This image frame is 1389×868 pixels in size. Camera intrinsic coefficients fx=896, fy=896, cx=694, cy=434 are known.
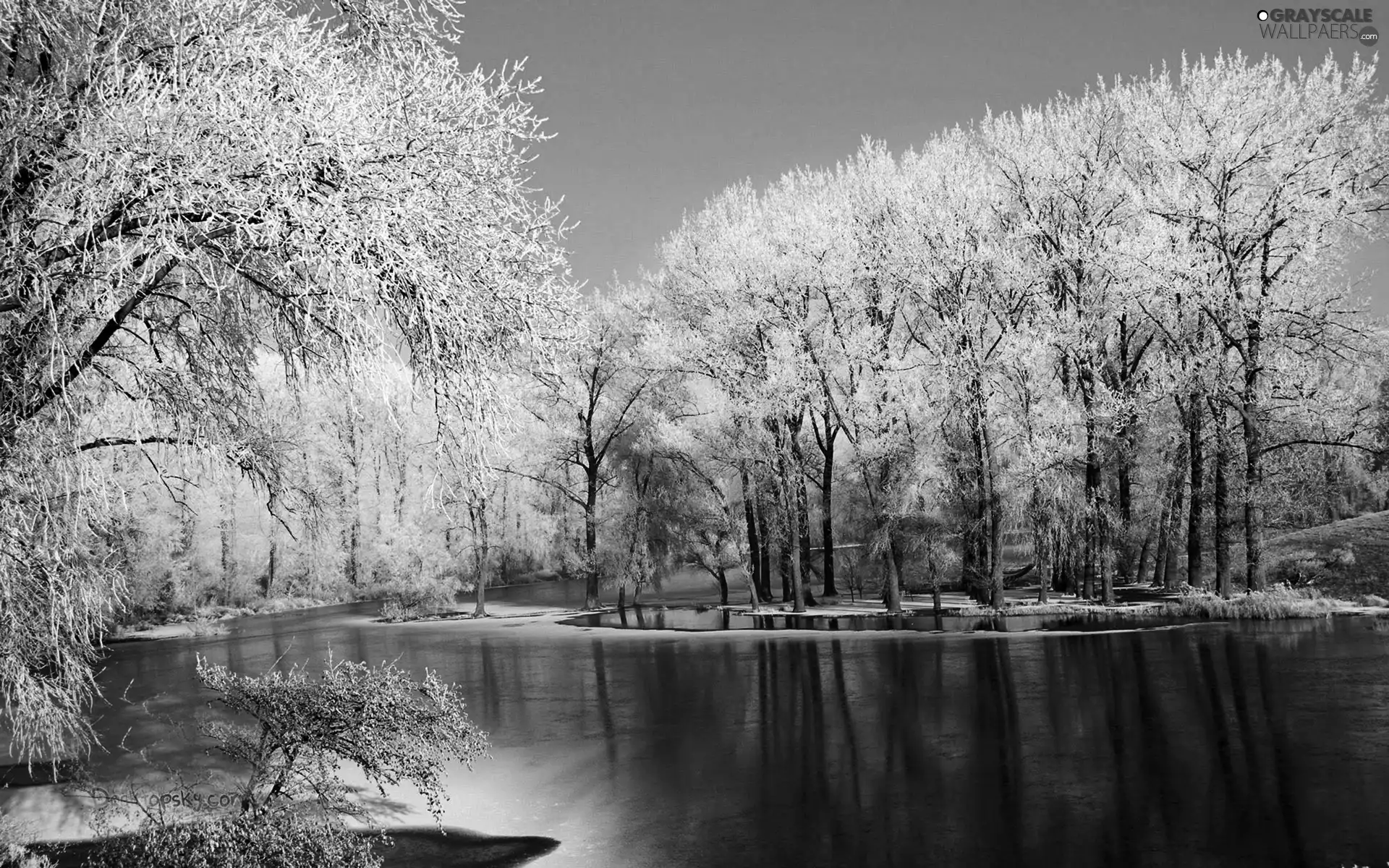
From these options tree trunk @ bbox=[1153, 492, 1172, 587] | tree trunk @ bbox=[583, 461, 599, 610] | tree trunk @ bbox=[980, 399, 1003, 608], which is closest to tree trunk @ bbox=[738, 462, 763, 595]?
tree trunk @ bbox=[583, 461, 599, 610]

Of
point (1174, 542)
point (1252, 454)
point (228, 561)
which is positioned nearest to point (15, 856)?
point (1252, 454)

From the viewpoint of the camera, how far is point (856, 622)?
25812 millimetres

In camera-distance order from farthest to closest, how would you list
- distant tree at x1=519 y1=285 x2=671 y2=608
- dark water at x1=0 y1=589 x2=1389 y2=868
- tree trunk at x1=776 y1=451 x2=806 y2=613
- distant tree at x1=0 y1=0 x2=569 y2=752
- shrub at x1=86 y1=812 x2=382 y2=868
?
distant tree at x1=519 y1=285 x2=671 y2=608, tree trunk at x1=776 y1=451 x2=806 y2=613, dark water at x1=0 y1=589 x2=1389 y2=868, shrub at x1=86 y1=812 x2=382 y2=868, distant tree at x1=0 y1=0 x2=569 y2=752

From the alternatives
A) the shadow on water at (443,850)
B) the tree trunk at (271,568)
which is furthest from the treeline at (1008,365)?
the shadow on water at (443,850)

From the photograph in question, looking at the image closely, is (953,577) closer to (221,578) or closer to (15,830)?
(15,830)

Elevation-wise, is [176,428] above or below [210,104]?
below

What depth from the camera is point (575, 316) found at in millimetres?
7961

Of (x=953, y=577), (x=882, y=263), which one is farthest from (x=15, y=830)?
(x=953, y=577)

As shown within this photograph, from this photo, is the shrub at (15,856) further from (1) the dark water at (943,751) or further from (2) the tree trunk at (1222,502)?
(2) the tree trunk at (1222,502)

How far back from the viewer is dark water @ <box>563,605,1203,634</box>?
22.2m

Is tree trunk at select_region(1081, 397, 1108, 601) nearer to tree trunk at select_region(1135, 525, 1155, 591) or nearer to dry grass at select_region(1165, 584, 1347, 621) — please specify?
dry grass at select_region(1165, 584, 1347, 621)

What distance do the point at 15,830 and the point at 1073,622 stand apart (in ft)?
70.6

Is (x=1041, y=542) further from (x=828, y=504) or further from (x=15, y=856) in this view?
(x=15, y=856)

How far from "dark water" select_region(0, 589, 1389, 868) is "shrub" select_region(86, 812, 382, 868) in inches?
87.4
